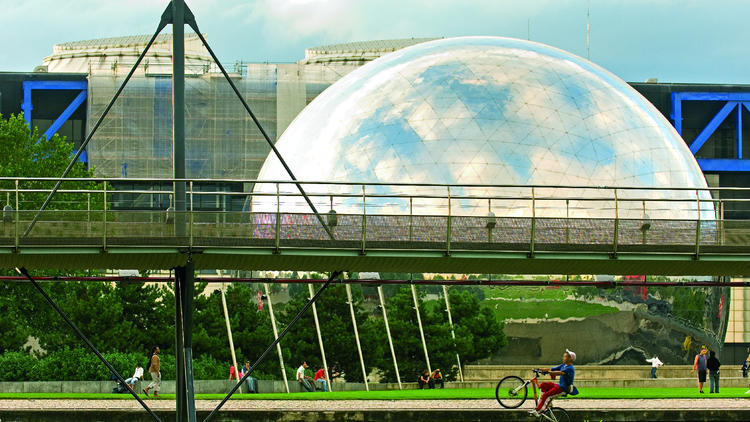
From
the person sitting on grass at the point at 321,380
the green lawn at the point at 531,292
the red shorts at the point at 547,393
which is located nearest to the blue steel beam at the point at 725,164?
the green lawn at the point at 531,292

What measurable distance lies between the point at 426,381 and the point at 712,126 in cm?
5832

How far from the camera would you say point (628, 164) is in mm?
30609

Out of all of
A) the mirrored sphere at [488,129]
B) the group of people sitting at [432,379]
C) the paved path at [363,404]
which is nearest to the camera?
the paved path at [363,404]

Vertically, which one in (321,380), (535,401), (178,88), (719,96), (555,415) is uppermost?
(719,96)

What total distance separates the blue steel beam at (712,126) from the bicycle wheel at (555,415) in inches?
2618

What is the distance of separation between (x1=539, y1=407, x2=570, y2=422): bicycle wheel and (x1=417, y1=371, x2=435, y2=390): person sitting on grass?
1024 centimetres

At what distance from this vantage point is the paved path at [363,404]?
24.9m

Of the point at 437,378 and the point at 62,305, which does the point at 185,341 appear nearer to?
the point at 437,378

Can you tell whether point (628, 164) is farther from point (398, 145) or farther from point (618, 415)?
point (618, 415)

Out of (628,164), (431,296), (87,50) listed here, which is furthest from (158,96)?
(628,164)

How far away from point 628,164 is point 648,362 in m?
5.96

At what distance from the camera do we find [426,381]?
3369 centimetres

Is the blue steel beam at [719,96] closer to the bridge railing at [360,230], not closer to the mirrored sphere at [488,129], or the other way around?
the mirrored sphere at [488,129]

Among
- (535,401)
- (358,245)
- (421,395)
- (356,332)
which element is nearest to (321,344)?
(356,332)
